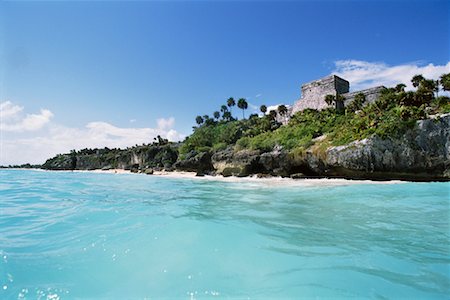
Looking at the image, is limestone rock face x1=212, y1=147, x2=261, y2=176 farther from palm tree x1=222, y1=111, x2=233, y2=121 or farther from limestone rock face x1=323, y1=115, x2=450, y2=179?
palm tree x1=222, y1=111, x2=233, y2=121

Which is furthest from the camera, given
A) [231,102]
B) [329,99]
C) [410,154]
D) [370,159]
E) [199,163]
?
[231,102]

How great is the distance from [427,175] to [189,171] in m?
26.0

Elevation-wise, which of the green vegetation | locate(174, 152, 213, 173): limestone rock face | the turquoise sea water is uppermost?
the green vegetation

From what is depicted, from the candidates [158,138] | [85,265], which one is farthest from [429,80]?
[158,138]

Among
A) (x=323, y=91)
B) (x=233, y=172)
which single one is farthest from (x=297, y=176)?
(x=323, y=91)

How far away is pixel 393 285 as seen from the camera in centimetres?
320

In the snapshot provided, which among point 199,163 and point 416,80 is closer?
point 416,80

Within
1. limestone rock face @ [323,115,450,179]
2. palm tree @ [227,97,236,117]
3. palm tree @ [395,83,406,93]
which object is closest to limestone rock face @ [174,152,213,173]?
limestone rock face @ [323,115,450,179]

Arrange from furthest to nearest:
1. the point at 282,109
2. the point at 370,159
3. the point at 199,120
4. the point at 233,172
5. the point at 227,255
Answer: the point at 199,120
the point at 282,109
the point at 233,172
the point at 370,159
the point at 227,255

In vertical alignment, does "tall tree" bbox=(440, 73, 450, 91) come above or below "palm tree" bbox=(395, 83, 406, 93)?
below

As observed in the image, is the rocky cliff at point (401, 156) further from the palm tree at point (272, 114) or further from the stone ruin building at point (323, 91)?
the palm tree at point (272, 114)

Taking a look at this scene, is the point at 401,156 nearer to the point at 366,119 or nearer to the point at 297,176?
the point at 366,119

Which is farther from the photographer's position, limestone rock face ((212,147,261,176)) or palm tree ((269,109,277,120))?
palm tree ((269,109,277,120))

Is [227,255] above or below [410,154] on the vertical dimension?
below
